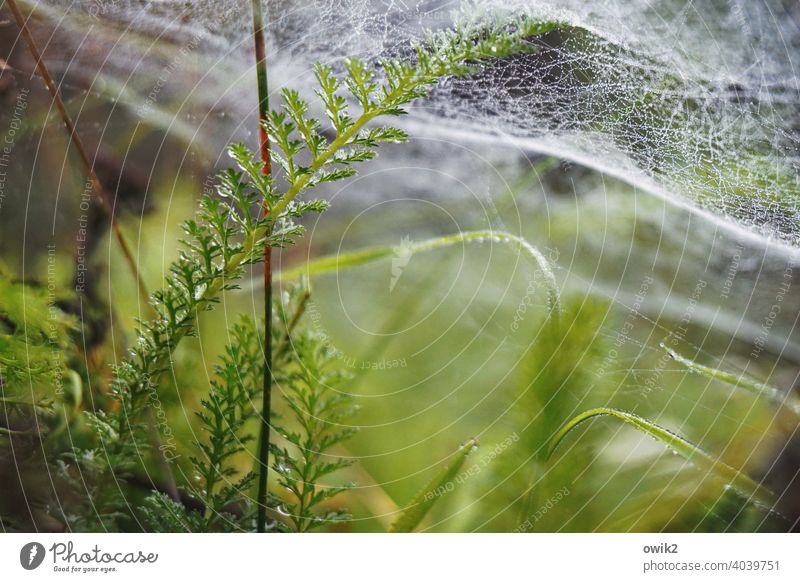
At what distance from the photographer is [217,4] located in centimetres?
43

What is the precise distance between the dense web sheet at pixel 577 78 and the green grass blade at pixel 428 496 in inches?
9.3

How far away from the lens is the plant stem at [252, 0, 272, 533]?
418 mm

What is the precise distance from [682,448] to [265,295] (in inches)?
13.3

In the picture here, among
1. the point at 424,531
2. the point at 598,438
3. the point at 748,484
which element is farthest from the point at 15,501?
the point at 748,484

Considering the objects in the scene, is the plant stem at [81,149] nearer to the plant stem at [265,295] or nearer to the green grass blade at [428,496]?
the plant stem at [265,295]

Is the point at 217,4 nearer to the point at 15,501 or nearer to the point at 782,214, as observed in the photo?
the point at 15,501

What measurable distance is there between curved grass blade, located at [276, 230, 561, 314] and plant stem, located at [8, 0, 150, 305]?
10cm

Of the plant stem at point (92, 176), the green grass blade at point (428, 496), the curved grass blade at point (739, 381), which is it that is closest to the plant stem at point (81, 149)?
the plant stem at point (92, 176)

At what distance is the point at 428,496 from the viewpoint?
1.49 ft

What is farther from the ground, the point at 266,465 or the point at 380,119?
A: the point at 380,119

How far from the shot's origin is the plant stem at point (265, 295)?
42cm

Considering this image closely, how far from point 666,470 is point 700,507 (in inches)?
1.6

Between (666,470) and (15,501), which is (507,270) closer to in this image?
(666,470)
